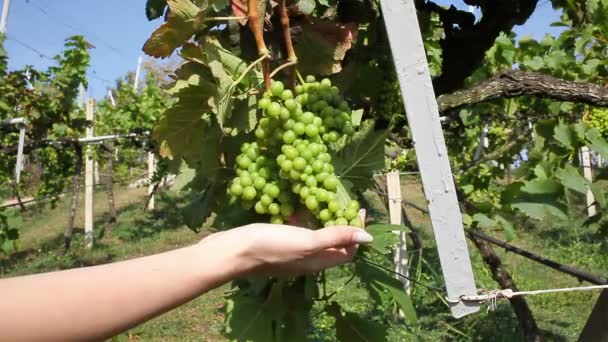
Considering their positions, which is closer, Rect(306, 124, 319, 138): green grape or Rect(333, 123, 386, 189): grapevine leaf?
Rect(306, 124, 319, 138): green grape

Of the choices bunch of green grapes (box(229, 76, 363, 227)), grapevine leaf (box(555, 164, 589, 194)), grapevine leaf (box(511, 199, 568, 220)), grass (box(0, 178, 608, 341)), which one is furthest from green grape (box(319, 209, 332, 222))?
grass (box(0, 178, 608, 341))

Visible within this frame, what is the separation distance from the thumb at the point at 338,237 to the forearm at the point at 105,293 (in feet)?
0.50

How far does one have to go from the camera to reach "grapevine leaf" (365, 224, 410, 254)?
1.21 meters

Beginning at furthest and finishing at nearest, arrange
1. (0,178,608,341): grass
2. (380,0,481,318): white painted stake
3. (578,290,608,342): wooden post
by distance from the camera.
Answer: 1. (0,178,608,341): grass
2. (578,290,608,342): wooden post
3. (380,0,481,318): white painted stake

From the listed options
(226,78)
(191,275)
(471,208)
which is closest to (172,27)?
(226,78)

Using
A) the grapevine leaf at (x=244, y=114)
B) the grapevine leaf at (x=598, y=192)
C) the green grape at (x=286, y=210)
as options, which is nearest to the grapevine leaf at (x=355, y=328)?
the green grape at (x=286, y=210)

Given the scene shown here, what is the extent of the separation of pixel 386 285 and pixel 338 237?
0.42 m

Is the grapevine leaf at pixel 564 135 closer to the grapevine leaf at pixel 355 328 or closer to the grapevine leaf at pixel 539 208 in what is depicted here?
the grapevine leaf at pixel 539 208

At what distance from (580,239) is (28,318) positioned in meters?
8.37

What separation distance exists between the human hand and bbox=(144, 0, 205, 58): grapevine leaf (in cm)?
47

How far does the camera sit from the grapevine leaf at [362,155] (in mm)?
1342

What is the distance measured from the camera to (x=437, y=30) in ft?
8.28

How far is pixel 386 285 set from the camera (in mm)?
1406

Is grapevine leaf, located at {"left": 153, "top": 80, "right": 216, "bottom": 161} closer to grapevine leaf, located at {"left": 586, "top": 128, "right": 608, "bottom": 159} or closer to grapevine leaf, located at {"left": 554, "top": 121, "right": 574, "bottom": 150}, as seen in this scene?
grapevine leaf, located at {"left": 586, "top": 128, "right": 608, "bottom": 159}
